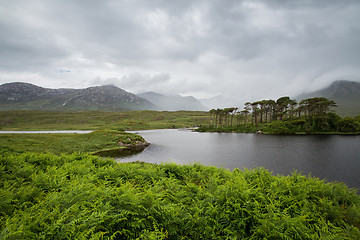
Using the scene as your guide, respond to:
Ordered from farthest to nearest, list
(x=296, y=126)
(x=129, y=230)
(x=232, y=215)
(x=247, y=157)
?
1. (x=296, y=126)
2. (x=247, y=157)
3. (x=232, y=215)
4. (x=129, y=230)

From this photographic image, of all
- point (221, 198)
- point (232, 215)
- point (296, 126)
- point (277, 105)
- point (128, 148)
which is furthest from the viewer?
point (277, 105)

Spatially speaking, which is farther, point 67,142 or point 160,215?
point 67,142

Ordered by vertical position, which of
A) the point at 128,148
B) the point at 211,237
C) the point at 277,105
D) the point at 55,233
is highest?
the point at 277,105

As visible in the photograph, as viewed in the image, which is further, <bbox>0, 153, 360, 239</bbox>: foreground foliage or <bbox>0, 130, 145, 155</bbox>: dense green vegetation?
<bbox>0, 130, 145, 155</bbox>: dense green vegetation

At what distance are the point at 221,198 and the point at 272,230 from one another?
1857 mm

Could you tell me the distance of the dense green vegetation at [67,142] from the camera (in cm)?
2766

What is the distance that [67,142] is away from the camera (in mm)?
33969

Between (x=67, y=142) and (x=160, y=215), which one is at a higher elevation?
(x=160, y=215)

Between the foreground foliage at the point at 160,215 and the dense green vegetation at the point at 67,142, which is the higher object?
the foreground foliage at the point at 160,215

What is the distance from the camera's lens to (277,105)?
295 ft

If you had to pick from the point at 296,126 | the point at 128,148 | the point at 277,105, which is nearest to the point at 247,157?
the point at 128,148

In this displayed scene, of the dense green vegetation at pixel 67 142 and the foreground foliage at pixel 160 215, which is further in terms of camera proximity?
the dense green vegetation at pixel 67 142

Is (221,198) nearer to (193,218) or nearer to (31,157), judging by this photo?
(193,218)

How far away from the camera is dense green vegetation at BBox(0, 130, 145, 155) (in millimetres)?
27656
